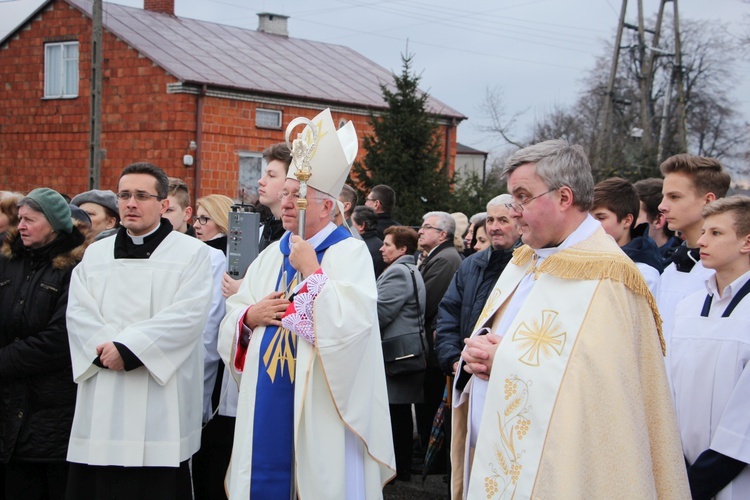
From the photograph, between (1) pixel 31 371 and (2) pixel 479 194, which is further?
(2) pixel 479 194

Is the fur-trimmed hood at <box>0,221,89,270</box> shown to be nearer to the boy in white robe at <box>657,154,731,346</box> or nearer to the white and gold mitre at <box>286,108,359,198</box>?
the white and gold mitre at <box>286,108,359,198</box>

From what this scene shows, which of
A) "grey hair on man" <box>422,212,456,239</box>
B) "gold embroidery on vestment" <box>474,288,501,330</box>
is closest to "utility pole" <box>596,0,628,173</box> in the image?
"grey hair on man" <box>422,212,456,239</box>

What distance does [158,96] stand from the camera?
21.3 m

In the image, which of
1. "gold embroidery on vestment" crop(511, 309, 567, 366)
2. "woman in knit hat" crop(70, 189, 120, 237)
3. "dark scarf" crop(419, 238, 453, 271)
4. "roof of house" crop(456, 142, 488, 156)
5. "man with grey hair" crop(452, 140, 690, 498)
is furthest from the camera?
"roof of house" crop(456, 142, 488, 156)

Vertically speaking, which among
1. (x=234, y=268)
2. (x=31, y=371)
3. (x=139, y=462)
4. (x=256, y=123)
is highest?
(x=256, y=123)

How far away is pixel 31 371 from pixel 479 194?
1213 cm

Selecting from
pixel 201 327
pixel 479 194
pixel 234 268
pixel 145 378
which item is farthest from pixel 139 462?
pixel 479 194

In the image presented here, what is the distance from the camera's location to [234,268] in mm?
5031

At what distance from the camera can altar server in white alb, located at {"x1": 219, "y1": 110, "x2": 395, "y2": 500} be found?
4066 mm

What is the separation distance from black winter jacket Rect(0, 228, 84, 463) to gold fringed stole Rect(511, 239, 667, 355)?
121 inches

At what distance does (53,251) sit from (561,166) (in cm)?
334

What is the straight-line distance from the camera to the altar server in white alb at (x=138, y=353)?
464 centimetres

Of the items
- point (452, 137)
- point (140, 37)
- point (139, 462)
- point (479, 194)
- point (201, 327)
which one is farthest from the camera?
point (452, 137)

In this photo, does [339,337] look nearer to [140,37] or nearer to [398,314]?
[398,314]
